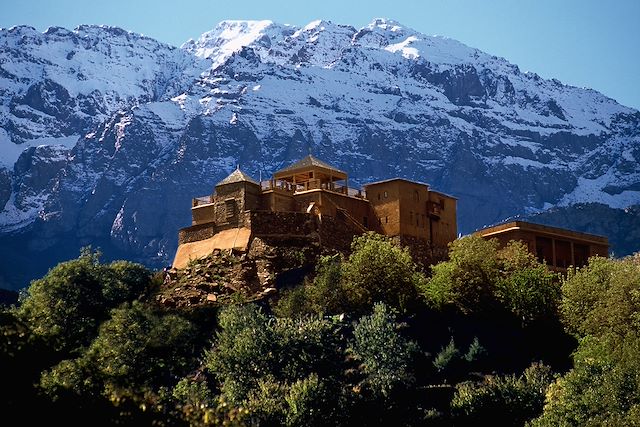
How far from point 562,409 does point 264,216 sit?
2775 centimetres

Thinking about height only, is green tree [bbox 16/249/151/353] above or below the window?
below

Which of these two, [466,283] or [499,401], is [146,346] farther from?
[466,283]

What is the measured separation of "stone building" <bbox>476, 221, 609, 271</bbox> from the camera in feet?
Answer: 316

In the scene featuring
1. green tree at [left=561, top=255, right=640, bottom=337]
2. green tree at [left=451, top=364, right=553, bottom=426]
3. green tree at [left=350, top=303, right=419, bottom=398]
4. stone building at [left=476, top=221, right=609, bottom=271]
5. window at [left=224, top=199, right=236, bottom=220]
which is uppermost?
window at [left=224, top=199, right=236, bottom=220]

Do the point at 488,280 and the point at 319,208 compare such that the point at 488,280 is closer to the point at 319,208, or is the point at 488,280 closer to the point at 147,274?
the point at 319,208

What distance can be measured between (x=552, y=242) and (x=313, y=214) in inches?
787

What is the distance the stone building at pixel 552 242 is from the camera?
9638cm

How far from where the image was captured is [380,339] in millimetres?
77625

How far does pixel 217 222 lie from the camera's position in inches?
3637

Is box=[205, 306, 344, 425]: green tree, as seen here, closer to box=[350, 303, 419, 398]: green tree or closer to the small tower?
box=[350, 303, 419, 398]: green tree

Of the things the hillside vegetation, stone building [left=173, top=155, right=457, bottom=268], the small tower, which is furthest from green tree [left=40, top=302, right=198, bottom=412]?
the small tower

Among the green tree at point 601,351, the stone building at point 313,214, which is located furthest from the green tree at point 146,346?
the green tree at point 601,351

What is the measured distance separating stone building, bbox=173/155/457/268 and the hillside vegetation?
Result: 3.44 m

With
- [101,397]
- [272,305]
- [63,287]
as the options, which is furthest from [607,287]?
[101,397]
